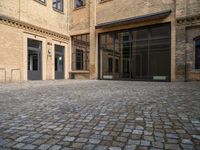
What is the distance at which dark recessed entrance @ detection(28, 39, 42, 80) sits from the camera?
14.7 m

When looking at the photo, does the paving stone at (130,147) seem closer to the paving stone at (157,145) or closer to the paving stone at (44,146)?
the paving stone at (157,145)

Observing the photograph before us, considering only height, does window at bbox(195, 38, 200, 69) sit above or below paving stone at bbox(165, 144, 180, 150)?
above

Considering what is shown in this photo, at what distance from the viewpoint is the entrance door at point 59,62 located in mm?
17359

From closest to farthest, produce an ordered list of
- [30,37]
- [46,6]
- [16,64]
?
[16,64]
[30,37]
[46,6]

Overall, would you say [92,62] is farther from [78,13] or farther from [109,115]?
[109,115]

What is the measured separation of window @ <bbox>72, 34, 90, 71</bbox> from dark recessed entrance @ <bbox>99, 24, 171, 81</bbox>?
163 centimetres

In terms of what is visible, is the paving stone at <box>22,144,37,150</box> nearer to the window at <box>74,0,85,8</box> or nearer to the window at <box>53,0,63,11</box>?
the window at <box>53,0,63,11</box>

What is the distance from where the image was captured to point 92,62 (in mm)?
16453

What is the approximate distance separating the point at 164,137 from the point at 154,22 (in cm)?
1251

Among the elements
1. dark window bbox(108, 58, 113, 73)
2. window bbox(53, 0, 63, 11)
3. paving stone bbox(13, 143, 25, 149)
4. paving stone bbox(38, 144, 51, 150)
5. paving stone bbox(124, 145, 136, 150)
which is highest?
window bbox(53, 0, 63, 11)

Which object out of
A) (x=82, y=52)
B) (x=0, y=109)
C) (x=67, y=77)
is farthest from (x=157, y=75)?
(x=0, y=109)

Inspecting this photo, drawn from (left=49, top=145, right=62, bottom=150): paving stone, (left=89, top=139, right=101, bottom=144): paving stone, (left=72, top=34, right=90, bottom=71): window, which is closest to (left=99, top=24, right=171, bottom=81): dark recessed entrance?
(left=72, top=34, right=90, bottom=71): window

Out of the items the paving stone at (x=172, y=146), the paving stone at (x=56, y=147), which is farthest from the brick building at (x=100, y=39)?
the paving stone at (x=56, y=147)

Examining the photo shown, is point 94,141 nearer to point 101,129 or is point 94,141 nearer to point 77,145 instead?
point 77,145
